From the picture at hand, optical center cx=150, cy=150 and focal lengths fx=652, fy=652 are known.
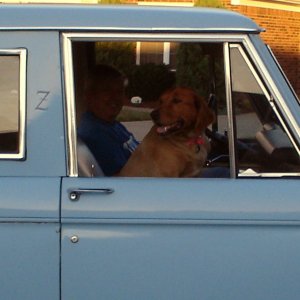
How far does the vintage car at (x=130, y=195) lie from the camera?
8.32 feet

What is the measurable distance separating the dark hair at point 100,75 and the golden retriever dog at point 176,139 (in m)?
0.39

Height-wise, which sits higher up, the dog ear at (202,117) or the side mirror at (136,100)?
the side mirror at (136,100)

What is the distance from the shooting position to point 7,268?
2.54m

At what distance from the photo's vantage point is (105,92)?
3.55m

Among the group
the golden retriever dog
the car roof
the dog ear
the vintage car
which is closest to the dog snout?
the golden retriever dog

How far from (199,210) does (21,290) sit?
2.51 feet

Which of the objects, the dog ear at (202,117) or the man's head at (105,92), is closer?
the dog ear at (202,117)

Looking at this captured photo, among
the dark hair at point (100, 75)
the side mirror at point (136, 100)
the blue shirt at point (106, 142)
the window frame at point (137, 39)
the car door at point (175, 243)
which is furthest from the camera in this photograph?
the side mirror at point (136, 100)

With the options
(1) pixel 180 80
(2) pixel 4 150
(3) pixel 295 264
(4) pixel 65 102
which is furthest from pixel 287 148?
(1) pixel 180 80

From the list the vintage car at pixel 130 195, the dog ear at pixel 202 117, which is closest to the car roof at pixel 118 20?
the vintage car at pixel 130 195

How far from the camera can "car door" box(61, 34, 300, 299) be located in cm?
253

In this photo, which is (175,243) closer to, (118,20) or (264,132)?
(264,132)

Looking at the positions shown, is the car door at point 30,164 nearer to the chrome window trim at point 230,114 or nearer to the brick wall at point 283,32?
the chrome window trim at point 230,114

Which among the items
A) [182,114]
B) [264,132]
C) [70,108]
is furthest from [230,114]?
[70,108]
